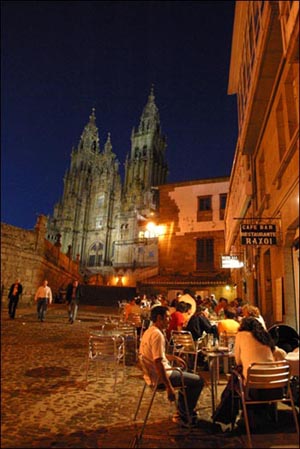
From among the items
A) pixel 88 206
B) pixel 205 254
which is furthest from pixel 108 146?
pixel 205 254

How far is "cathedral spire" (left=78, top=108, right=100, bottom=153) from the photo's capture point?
74.4 meters

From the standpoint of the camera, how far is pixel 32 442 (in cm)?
290

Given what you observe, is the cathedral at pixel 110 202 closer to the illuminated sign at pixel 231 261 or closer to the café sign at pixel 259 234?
the illuminated sign at pixel 231 261

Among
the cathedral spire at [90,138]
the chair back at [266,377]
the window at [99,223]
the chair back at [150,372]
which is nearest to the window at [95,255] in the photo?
the window at [99,223]

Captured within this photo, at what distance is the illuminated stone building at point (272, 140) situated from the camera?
621 centimetres

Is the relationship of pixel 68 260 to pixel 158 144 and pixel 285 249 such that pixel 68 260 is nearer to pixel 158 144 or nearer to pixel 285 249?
pixel 285 249

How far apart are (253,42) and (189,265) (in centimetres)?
1767

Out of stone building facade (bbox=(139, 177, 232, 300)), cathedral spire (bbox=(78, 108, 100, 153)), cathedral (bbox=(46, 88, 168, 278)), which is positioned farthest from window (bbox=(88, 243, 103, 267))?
stone building facade (bbox=(139, 177, 232, 300))

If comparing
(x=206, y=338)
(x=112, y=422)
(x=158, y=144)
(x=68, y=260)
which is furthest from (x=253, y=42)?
(x=158, y=144)

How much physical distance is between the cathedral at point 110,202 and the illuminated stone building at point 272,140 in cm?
3644

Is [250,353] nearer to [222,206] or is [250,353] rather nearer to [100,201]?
[222,206]

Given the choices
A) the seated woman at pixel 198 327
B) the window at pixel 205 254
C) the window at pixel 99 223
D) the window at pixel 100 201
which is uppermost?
the window at pixel 100 201

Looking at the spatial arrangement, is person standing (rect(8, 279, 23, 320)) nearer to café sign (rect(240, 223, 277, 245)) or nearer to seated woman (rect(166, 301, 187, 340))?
seated woman (rect(166, 301, 187, 340))

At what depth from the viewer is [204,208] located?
2436 centimetres
